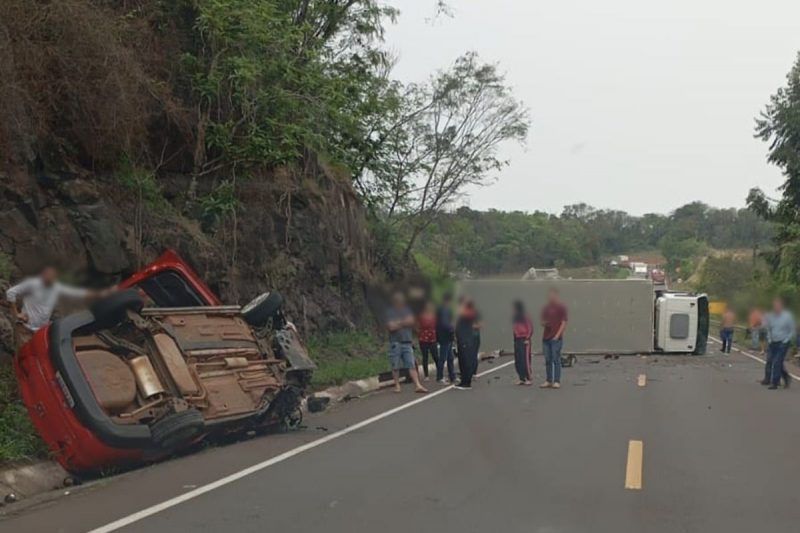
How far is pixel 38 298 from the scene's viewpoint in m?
9.94

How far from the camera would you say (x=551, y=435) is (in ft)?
37.4

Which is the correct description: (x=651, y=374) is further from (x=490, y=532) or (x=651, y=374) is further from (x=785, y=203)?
(x=785, y=203)

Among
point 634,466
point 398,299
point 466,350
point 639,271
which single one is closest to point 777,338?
point 466,350

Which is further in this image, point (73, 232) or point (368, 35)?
point (368, 35)

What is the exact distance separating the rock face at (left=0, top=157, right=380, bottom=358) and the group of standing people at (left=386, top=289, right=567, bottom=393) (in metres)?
3.48

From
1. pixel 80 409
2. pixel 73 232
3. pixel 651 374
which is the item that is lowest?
pixel 651 374

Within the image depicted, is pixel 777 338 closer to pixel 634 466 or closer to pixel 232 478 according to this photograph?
pixel 634 466

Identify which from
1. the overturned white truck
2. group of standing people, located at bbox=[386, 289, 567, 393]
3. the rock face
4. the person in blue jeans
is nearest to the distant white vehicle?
the overturned white truck

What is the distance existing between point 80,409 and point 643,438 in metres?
6.47

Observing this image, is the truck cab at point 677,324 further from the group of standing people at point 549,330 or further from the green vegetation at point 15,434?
the green vegetation at point 15,434

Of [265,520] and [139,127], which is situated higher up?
[139,127]

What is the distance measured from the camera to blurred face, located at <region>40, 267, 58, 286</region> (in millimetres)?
10005

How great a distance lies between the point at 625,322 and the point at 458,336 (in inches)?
575

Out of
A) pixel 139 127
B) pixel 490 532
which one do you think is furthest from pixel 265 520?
pixel 139 127
